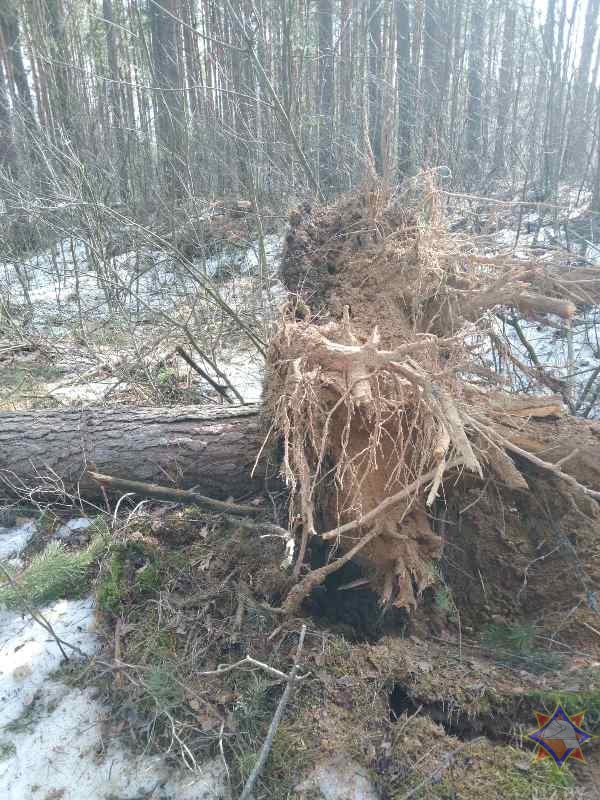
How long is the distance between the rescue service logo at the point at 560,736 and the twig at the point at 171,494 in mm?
1321

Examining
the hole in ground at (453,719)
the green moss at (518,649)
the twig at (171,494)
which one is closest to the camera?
the hole in ground at (453,719)

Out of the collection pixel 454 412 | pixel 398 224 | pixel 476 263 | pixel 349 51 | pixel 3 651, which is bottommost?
pixel 3 651

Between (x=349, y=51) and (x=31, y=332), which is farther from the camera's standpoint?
(x=349, y=51)

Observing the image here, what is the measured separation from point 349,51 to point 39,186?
4.43m

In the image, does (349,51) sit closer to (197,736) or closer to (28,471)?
(28,471)

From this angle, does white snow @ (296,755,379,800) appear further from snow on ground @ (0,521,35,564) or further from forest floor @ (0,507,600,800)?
snow on ground @ (0,521,35,564)

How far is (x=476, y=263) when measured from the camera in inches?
112

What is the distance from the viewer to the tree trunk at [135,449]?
2549mm

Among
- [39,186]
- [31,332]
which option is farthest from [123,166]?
[31,332]

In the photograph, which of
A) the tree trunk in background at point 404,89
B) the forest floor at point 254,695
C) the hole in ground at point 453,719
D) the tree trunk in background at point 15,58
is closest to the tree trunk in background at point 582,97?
the tree trunk in background at point 404,89

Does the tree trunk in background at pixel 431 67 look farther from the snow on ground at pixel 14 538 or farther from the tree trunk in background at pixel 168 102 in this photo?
the snow on ground at pixel 14 538

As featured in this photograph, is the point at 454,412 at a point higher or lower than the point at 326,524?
higher

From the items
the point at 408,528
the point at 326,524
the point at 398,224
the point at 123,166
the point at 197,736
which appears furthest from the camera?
the point at 123,166

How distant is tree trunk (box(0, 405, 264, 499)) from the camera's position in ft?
8.36
